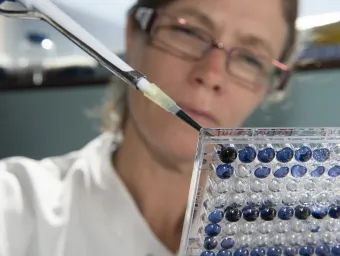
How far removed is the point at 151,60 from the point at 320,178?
27 centimetres

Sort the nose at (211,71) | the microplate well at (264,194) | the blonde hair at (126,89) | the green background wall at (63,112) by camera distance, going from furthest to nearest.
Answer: the green background wall at (63,112) < the blonde hair at (126,89) < the nose at (211,71) < the microplate well at (264,194)

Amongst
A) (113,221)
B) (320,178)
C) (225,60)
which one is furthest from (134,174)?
(320,178)

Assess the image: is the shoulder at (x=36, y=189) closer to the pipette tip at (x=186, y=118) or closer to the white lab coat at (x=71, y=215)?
the white lab coat at (x=71, y=215)

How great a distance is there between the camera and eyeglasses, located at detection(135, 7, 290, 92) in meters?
0.49

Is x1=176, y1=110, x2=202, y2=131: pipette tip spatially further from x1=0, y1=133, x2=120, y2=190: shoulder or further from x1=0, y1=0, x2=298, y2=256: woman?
x1=0, y1=133, x2=120, y2=190: shoulder

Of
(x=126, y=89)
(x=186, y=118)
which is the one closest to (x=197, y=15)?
(x=126, y=89)

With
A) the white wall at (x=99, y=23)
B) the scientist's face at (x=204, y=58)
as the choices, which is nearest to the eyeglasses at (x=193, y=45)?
the scientist's face at (x=204, y=58)

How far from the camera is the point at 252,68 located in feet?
1.75

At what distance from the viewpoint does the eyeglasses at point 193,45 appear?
49cm

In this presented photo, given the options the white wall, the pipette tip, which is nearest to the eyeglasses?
the white wall

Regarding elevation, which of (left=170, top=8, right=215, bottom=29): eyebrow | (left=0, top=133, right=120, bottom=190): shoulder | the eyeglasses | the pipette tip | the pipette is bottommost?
(left=0, top=133, right=120, bottom=190): shoulder

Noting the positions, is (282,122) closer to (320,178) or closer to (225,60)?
(225,60)

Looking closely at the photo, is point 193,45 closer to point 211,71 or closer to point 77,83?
point 211,71

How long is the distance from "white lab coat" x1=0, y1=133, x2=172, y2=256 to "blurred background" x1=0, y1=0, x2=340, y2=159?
194mm
